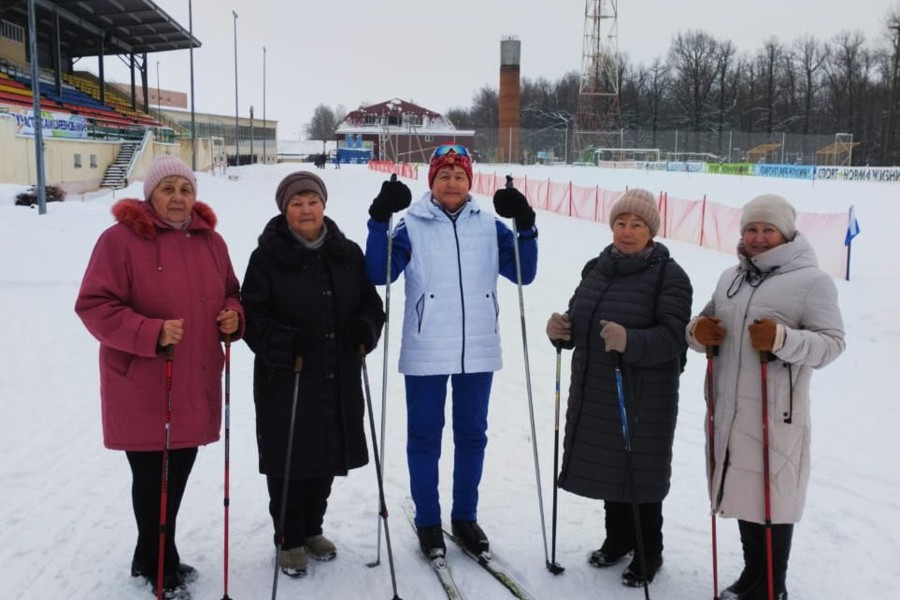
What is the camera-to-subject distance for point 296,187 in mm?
3125

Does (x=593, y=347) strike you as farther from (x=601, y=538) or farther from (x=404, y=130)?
(x=404, y=130)

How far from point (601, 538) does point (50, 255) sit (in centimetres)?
976

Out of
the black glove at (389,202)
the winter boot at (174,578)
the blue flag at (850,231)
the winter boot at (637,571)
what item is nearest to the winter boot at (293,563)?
the winter boot at (174,578)

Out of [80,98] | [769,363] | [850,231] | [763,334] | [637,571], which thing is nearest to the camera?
[763,334]

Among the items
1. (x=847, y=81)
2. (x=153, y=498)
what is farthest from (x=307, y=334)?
(x=847, y=81)

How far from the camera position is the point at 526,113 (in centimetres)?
7462

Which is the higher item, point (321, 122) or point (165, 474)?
point (321, 122)

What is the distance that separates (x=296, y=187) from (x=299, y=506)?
143 cm

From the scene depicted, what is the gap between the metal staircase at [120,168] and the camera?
92.7 feet

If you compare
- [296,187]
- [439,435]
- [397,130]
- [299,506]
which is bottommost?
[299,506]

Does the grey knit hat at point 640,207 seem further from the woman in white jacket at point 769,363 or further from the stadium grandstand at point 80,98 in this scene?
the stadium grandstand at point 80,98

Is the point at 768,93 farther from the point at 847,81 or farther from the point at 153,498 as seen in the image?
the point at 153,498

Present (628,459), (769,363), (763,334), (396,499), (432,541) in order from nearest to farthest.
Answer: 1. (763,334)
2. (769,363)
3. (628,459)
4. (432,541)
5. (396,499)

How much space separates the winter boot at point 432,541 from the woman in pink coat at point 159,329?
1.04 meters
